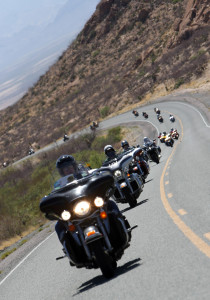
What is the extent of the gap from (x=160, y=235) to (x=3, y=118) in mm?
143213

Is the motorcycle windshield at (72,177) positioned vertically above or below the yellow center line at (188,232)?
above

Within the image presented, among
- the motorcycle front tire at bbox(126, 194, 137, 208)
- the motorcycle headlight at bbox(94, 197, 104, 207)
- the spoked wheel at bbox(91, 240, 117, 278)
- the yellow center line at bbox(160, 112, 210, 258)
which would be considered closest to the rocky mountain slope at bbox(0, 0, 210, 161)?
the motorcycle front tire at bbox(126, 194, 137, 208)

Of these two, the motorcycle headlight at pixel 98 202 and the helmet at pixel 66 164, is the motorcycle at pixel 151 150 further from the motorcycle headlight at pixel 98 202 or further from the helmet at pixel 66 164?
the motorcycle headlight at pixel 98 202

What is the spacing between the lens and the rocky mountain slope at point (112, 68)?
346ft

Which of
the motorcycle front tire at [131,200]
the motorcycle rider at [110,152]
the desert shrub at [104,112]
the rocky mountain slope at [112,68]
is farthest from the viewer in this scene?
the rocky mountain slope at [112,68]

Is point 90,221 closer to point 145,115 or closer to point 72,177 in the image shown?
point 72,177

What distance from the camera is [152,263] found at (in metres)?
7.66

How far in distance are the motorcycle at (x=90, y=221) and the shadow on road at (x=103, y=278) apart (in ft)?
0.36

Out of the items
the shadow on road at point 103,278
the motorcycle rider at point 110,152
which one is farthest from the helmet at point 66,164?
the motorcycle rider at point 110,152

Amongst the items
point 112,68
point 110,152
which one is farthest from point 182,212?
point 112,68

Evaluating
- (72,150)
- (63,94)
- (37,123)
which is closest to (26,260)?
(72,150)

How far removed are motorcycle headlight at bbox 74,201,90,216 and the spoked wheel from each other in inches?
18.5

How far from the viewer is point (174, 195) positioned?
14.3 m

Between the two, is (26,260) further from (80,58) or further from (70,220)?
(80,58)
